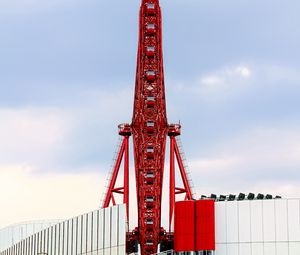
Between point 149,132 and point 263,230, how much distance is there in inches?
1806

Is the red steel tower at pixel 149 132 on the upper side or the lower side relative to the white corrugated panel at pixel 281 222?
upper

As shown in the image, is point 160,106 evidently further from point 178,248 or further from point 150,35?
point 178,248

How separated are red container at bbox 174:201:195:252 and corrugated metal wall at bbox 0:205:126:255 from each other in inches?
300

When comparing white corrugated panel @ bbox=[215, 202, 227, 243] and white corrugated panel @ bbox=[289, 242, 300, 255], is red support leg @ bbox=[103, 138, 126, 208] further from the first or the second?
white corrugated panel @ bbox=[289, 242, 300, 255]

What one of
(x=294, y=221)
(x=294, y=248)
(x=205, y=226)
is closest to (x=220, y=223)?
(x=205, y=226)

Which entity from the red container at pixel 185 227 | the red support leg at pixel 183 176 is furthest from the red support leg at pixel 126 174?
the red container at pixel 185 227

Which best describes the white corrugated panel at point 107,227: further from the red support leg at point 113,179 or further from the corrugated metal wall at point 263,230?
the red support leg at point 113,179

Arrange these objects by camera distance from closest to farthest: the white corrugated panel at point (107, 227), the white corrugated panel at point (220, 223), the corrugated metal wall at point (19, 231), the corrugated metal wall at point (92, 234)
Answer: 1. the white corrugated panel at point (220, 223)
2. the corrugated metal wall at point (92, 234)
3. the white corrugated panel at point (107, 227)
4. the corrugated metal wall at point (19, 231)

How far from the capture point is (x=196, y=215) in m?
71.2

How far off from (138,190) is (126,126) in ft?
30.1

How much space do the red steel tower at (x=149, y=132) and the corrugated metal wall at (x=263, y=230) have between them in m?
41.7

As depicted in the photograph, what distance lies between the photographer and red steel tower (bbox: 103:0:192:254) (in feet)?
372

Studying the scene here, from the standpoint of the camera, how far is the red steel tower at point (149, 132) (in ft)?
372

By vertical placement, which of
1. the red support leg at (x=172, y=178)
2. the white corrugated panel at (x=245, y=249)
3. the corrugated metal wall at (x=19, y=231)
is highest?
the red support leg at (x=172, y=178)
